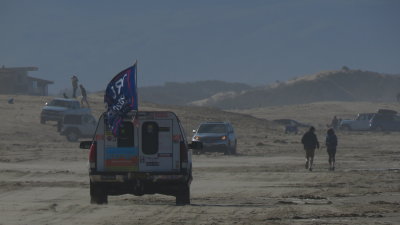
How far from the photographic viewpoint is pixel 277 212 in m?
18.6

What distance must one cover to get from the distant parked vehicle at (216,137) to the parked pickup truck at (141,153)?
25609mm

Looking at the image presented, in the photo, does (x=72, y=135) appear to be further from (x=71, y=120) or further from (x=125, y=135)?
(x=125, y=135)

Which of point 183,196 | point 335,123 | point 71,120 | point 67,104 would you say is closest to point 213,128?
point 71,120

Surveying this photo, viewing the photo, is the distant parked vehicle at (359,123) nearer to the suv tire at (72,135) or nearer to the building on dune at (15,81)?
the suv tire at (72,135)

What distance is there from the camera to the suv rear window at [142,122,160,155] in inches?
777

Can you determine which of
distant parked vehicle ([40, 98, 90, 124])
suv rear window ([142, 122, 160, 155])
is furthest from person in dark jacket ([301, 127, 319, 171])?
distant parked vehicle ([40, 98, 90, 124])

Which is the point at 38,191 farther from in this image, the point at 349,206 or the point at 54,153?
the point at 54,153

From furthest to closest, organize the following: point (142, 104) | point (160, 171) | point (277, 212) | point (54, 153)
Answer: point (142, 104) → point (54, 153) → point (160, 171) → point (277, 212)

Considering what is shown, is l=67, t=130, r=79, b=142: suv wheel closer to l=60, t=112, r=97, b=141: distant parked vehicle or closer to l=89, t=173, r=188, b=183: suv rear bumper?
l=60, t=112, r=97, b=141: distant parked vehicle

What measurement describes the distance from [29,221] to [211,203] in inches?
197

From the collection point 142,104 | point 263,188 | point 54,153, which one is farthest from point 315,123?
point 263,188

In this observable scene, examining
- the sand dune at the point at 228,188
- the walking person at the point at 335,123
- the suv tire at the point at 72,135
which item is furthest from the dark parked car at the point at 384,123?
the suv tire at the point at 72,135

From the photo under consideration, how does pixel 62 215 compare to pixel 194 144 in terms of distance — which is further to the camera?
pixel 194 144

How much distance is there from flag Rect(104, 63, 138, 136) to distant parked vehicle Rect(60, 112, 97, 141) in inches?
1455
